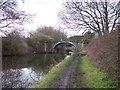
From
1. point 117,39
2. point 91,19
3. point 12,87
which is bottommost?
point 12,87

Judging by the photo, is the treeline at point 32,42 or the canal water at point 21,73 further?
the treeline at point 32,42

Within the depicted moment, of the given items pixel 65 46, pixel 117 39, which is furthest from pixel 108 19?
pixel 65 46

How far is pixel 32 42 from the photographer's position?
6162 centimetres

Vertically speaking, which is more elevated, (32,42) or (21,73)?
(32,42)

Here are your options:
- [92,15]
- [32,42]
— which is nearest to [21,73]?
[92,15]

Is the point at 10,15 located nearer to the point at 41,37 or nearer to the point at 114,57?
the point at 114,57

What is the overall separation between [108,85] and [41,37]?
58273 millimetres

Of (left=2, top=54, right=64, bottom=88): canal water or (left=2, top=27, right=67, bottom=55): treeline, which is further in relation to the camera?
(left=2, top=27, right=67, bottom=55): treeline

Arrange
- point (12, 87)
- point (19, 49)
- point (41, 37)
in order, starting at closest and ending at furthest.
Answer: point (12, 87)
point (19, 49)
point (41, 37)

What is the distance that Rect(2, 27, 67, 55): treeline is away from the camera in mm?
44594

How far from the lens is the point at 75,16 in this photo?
3003 centimetres

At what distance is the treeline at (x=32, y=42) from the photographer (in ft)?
146

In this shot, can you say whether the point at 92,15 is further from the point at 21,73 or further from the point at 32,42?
the point at 32,42

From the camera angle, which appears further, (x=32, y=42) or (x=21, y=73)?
(x=32, y=42)
